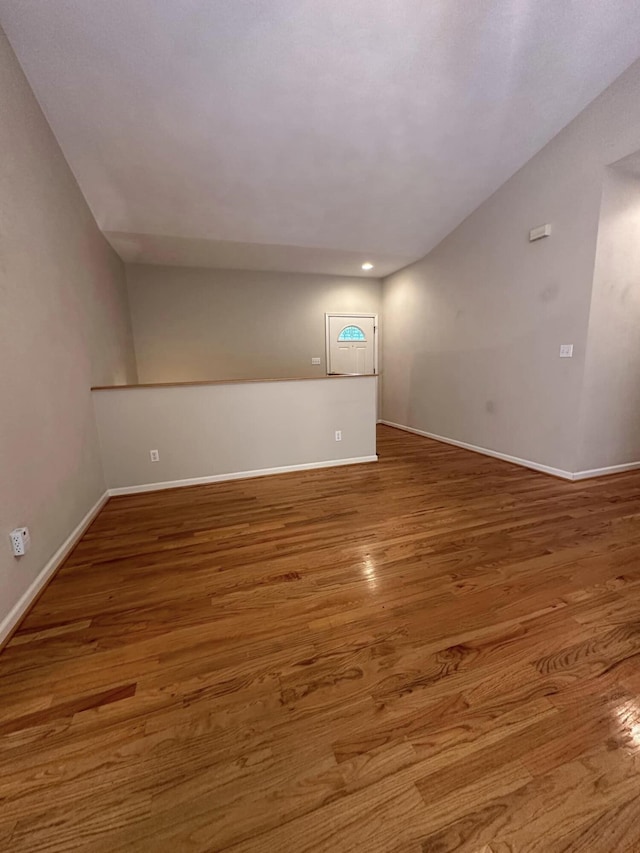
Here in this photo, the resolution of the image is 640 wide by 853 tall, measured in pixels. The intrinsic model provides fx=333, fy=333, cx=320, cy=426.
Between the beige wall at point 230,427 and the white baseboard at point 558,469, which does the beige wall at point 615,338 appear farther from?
the beige wall at point 230,427

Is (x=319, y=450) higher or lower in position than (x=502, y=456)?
higher

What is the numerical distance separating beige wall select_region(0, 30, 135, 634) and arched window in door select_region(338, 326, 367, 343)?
3.77 meters

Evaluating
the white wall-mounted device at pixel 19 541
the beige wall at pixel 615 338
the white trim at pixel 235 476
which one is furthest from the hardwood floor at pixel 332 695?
the beige wall at pixel 615 338

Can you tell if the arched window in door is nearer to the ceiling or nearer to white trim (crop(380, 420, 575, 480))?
white trim (crop(380, 420, 575, 480))

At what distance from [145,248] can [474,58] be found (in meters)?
3.69

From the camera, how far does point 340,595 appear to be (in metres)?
1.68

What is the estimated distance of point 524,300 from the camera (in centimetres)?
352

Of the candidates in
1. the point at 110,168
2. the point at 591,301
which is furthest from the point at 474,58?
the point at 110,168

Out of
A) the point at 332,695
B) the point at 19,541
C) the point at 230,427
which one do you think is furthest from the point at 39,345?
the point at 332,695

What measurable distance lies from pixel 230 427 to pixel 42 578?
1.89 meters

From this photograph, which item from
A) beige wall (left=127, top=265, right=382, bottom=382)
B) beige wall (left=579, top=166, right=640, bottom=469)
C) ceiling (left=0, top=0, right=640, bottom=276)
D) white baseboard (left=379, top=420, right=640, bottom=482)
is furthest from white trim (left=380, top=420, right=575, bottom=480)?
ceiling (left=0, top=0, right=640, bottom=276)

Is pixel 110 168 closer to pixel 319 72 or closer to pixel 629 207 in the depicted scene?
pixel 319 72

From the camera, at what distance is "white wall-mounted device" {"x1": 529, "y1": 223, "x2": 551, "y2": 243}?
320 cm

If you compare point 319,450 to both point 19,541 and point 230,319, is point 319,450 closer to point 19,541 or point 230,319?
point 19,541
